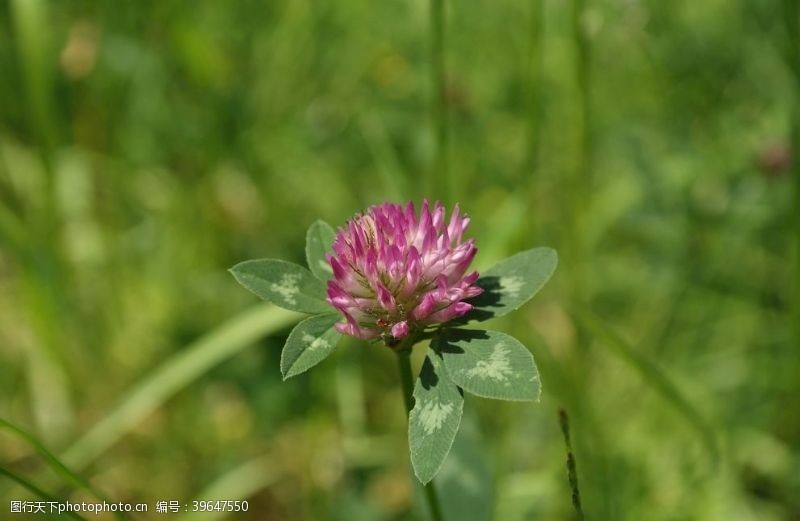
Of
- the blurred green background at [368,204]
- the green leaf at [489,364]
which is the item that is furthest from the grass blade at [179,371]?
the green leaf at [489,364]

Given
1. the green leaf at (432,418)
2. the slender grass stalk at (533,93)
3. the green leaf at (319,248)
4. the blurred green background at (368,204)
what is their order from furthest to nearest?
the blurred green background at (368,204)
the slender grass stalk at (533,93)
the green leaf at (319,248)
the green leaf at (432,418)

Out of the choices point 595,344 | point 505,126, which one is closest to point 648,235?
point 595,344

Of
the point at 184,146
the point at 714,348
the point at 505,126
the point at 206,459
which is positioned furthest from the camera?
the point at 505,126

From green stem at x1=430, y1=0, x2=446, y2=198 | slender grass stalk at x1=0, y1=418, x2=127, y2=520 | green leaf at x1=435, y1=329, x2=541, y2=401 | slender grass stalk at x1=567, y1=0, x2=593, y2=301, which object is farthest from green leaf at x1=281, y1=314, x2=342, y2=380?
slender grass stalk at x1=567, y1=0, x2=593, y2=301

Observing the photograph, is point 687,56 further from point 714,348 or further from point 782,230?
point 714,348

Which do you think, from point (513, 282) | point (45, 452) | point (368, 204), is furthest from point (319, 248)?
point (368, 204)

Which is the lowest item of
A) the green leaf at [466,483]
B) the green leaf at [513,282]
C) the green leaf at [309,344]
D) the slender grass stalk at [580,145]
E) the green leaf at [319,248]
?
the green leaf at [466,483]

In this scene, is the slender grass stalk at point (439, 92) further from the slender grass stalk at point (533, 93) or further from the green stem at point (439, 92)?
the slender grass stalk at point (533, 93)
